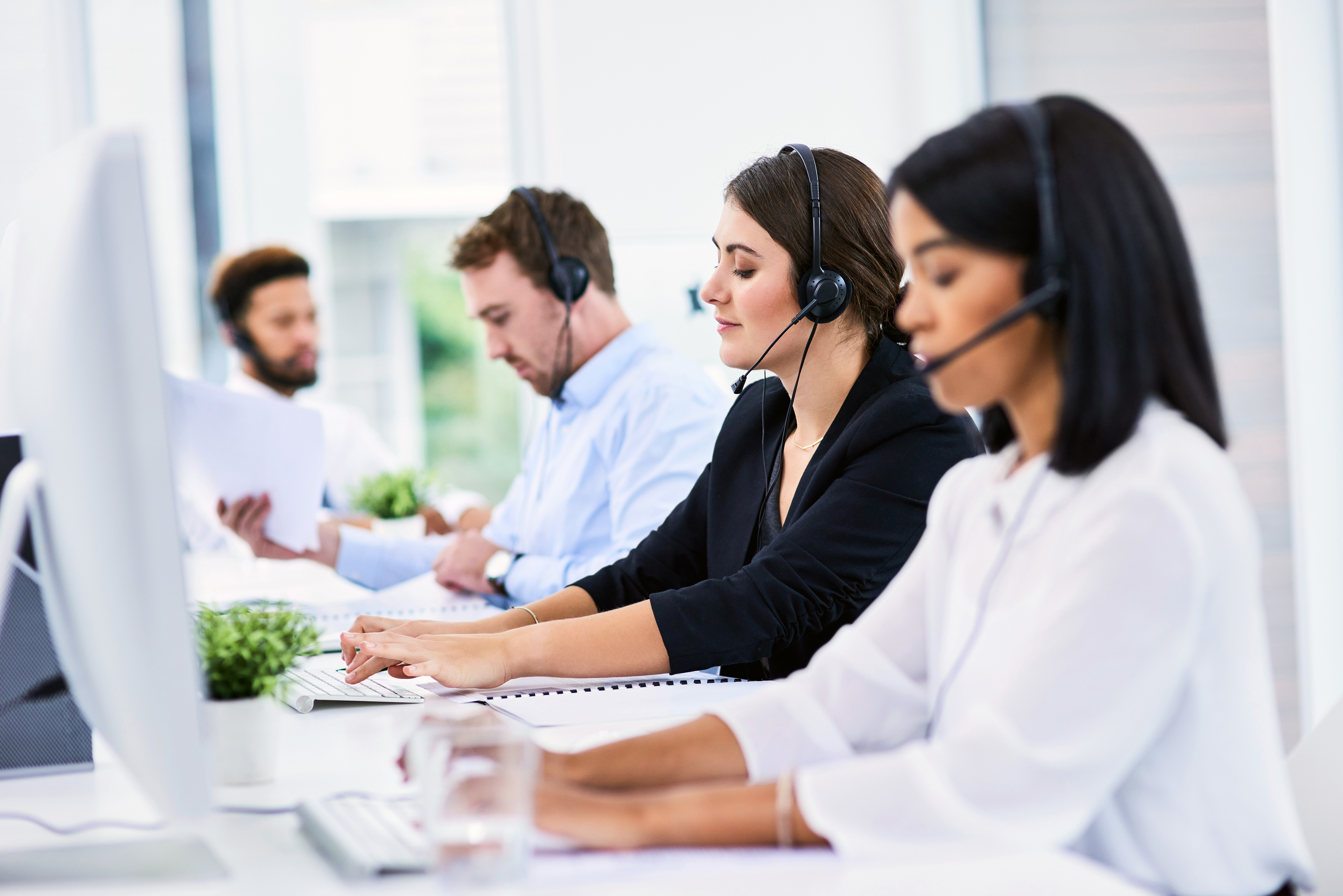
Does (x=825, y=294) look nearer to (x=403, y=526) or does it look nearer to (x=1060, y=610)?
(x=1060, y=610)

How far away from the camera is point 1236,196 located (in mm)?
2539

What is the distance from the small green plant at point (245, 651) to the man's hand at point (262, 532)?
48.5 inches

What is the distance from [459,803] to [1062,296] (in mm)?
548

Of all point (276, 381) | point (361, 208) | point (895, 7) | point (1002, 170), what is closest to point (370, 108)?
point (361, 208)

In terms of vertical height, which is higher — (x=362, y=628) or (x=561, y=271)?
(x=561, y=271)

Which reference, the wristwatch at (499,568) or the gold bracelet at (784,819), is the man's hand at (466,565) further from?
the gold bracelet at (784,819)

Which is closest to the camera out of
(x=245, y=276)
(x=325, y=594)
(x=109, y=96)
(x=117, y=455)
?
(x=117, y=455)

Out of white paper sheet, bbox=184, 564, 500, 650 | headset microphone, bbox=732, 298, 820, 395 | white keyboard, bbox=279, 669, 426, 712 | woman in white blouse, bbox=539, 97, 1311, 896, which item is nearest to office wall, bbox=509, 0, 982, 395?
white paper sheet, bbox=184, 564, 500, 650

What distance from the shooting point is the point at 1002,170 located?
2.97 ft

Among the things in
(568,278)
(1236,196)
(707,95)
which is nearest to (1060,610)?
(568,278)

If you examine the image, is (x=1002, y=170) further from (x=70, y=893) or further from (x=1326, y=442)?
(x=1326, y=442)

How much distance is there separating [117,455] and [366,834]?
32cm

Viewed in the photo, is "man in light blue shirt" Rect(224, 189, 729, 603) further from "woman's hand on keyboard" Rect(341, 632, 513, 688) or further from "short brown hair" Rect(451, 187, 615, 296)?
"woman's hand on keyboard" Rect(341, 632, 513, 688)

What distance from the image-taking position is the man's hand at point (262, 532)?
2.26 m
